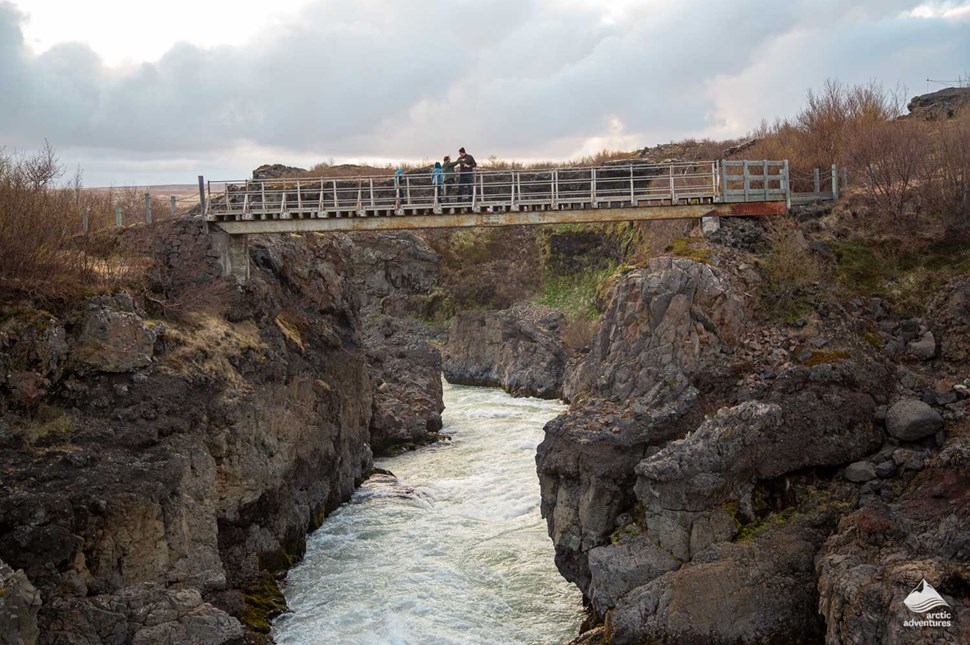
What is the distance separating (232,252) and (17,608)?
16.9m

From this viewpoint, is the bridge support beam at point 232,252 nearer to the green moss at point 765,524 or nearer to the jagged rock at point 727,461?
the jagged rock at point 727,461

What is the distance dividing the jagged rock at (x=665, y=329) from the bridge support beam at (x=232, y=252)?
510 inches

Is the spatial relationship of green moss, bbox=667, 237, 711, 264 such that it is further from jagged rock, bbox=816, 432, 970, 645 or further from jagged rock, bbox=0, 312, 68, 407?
jagged rock, bbox=0, 312, 68, 407

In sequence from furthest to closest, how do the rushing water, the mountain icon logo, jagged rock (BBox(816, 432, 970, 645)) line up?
the rushing water < jagged rock (BBox(816, 432, 970, 645)) < the mountain icon logo

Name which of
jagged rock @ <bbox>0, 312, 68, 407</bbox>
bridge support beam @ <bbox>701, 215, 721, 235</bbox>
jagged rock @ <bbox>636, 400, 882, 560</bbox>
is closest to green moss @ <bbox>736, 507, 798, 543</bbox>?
jagged rock @ <bbox>636, 400, 882, 560</bbox>

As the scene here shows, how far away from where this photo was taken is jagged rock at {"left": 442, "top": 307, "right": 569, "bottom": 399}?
186 feet

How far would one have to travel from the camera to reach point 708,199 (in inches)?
1298

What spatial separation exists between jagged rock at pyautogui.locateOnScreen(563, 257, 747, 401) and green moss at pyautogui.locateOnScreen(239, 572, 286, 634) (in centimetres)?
1051

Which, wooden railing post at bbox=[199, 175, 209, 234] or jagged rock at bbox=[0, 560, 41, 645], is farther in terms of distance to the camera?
wooden railing post at bbox=[199, 175, 209, 234]

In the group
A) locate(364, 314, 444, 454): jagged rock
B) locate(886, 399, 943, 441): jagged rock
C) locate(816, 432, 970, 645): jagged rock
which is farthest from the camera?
locate(364, 314, 444, 454): jagged rock

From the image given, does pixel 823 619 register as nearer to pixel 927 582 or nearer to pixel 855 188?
pixel 927 582

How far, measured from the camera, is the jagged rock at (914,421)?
77.7 ft

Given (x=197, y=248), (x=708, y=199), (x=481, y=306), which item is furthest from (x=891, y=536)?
(x=481, y=306)

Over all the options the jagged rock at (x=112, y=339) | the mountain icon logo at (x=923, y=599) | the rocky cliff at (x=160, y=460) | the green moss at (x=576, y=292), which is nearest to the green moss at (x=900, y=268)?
the mountain icon logo at (x=923, y=599)
